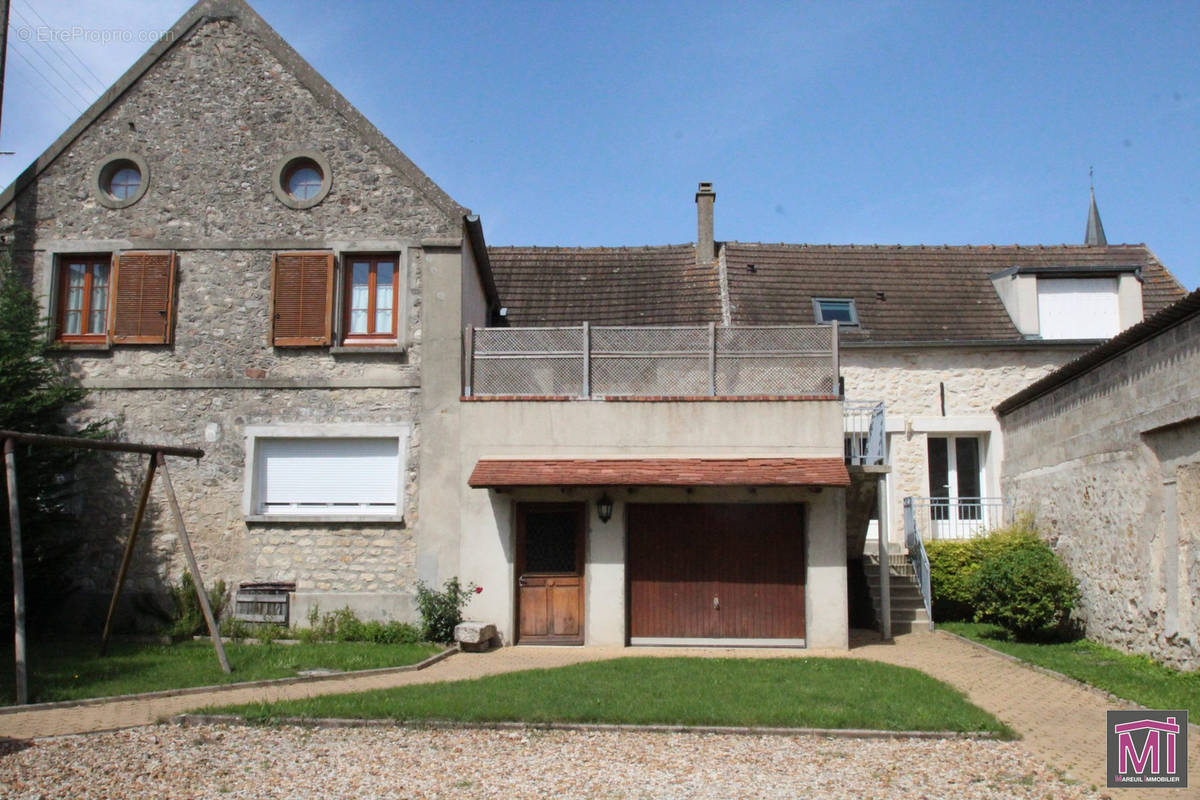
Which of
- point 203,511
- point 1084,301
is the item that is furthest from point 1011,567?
point 203,511

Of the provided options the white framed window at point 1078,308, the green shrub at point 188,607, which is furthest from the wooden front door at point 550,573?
the white framed window at point 1078,308

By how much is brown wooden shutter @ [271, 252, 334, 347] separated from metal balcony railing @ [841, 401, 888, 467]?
7.60 meters

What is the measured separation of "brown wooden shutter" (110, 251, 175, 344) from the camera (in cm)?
1484

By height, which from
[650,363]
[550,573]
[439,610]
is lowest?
[439,610]

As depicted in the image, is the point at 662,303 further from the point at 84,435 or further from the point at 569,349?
the point at 84,435

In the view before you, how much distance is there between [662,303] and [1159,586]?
1152 centimetres

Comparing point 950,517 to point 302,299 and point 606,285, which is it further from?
point 302,299

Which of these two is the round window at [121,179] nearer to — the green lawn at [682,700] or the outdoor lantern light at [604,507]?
the outdoor lantern light at [604,507]

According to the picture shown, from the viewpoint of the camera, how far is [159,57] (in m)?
15.3

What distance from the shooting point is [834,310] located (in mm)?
21562

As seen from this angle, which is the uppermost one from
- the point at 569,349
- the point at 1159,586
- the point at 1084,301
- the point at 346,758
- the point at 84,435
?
the point at 1084,301

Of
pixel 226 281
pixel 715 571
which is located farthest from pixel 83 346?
pixel 715 571

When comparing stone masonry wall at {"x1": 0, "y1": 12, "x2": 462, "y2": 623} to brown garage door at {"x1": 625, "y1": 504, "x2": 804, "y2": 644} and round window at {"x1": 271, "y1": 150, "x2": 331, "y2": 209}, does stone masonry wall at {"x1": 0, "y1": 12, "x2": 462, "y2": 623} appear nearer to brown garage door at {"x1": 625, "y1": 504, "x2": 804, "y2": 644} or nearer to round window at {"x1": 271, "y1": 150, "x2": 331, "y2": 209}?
round window at {"x1": 271, "y1": 150, "x2": 331, "y2": 209}

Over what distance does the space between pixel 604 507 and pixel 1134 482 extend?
6899 mm
